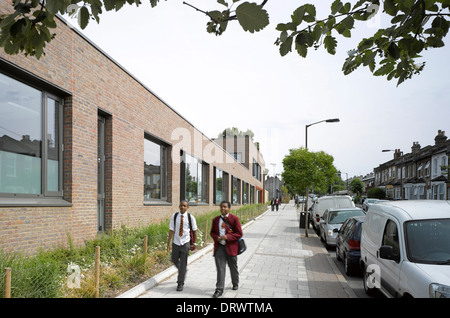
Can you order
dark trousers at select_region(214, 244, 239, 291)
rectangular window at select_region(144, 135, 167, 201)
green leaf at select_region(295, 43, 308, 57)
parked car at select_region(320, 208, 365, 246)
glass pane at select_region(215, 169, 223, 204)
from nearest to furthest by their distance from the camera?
1. green leaf at select_region(295, 43, 308, 57)
2. dark trousers at select_region(214, 244, 239, 291)
3. parked car at select_region(320, 208, 365, 246)
4. rectangular window at select_region(144, 135, 167, 201)
5. glass pane at select_region(215, 169, 223, 204)

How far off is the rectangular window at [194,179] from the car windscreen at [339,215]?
262 inches

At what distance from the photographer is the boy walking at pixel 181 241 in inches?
247

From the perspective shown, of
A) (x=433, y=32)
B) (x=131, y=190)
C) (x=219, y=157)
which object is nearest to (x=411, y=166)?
(x=219, y=157)

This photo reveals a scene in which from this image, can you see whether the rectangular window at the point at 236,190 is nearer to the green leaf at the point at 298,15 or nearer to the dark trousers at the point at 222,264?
the dark trousers at the point at 222,264

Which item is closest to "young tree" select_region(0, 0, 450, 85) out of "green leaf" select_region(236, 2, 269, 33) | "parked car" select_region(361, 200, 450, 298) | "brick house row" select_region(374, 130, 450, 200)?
"green leaf" select_region(236, 2, 269, 33)

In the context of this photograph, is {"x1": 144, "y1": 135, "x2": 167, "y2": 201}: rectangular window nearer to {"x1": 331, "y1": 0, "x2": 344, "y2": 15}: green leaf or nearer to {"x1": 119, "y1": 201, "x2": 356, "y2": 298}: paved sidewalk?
{"x1": 119, "y1": 201, "x2": 356, "y2": 298}: paved sidewalk

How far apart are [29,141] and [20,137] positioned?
234 millimetres

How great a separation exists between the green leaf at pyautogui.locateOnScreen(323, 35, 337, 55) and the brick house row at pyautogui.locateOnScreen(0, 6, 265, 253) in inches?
218

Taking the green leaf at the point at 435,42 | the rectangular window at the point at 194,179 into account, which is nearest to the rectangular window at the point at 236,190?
the rectangular window at the point at 194,179

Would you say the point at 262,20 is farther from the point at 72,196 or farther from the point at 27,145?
the point at 72,196

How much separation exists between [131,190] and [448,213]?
842cm

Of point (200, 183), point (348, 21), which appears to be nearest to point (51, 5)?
point (348, 21)

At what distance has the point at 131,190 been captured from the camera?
10703 mm

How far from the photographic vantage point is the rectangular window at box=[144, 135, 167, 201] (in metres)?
12.5
